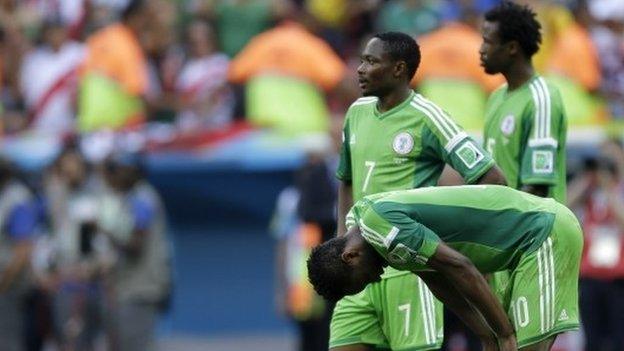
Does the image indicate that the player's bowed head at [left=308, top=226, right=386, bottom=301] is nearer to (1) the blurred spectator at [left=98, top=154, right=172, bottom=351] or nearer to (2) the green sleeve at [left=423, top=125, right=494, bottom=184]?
(2) the green sleeve at [left=423, top=125, right=494, bottom=184]

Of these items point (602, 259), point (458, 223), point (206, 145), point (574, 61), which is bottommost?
point (458, 223)

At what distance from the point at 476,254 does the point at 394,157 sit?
3.78 ft

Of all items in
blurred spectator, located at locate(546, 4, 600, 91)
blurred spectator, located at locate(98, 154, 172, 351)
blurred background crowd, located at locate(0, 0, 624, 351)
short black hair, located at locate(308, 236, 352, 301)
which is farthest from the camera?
blurred spectator, located at locate(546, 4, 600, 91)

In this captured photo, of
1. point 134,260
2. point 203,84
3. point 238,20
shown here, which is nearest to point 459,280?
point 134,260

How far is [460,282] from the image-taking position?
8.72 metres

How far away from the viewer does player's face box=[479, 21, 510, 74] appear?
10.8 metres

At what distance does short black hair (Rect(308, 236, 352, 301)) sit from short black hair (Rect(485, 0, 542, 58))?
93.2 inches

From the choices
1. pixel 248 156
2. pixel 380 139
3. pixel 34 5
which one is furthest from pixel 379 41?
A: pixel 34 5

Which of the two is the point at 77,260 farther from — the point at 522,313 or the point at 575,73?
the point at 522,313

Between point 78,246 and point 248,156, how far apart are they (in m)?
2.30

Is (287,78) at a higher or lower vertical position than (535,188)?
higher

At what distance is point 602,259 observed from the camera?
51.6 ft

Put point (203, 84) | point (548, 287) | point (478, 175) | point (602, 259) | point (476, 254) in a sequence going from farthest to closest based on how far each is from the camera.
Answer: point (203, 84) < point (602, 259) < point (478, 175) < point (548, 287) < point (476, 254)

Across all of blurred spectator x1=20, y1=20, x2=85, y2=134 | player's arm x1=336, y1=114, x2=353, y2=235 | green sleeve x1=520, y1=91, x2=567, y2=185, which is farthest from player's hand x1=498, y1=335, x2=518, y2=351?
blurred spectator x1=20, y1=20, x2=85, y2=134
